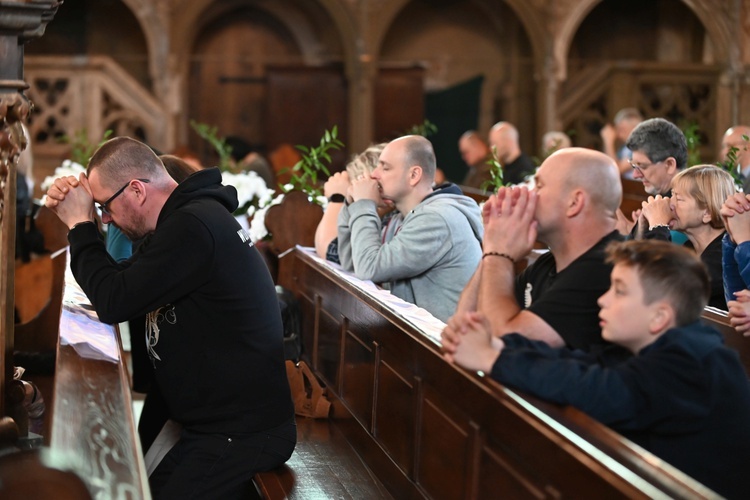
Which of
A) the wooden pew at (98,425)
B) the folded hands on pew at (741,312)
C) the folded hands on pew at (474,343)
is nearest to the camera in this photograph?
the wooden pew at (98,425)

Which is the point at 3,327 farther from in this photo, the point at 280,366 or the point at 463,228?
the point at 463,228

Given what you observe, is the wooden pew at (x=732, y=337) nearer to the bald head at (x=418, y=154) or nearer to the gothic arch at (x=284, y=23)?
the bald head at (x=418, y=154)

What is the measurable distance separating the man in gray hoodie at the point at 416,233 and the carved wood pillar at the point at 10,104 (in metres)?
1.86

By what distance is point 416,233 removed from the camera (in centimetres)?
436

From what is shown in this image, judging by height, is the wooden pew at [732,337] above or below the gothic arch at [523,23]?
below

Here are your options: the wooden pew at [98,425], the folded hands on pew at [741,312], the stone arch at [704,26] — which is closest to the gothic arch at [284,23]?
the stone arch at [704,26]

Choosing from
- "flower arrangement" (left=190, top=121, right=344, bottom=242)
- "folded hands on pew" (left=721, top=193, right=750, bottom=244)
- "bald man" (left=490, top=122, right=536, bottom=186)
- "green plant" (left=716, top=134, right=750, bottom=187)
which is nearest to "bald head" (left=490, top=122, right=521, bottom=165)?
"bald man" (left=490, top=122, right=536, bottom=186)

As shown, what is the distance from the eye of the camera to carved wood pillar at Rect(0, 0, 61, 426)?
104 inches

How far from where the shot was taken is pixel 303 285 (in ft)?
17.5

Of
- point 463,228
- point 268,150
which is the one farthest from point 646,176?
point 268,150

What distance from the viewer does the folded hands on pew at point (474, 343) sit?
256cm

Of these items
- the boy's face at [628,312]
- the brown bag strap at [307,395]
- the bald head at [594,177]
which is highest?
the bald head at [594,177]

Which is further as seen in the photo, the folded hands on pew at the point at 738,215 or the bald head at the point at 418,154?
the bald head at the point at 418,154

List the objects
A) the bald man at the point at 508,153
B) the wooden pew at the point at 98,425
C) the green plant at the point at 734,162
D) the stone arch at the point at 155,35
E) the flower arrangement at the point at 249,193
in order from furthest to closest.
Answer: the stone arch at the point at 155,35, the bald man at the point at 508,153, the flower arrangement at the point at 249,193, the green plant at the point at 734,162, the wooden pew at the point at 98,425
